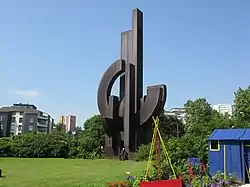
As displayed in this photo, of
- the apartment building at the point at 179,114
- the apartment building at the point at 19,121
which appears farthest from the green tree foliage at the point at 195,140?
the apartment building at the point at 19,121

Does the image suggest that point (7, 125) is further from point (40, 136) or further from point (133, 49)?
point (133, 49)

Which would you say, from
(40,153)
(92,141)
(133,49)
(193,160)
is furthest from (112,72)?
(193,160)

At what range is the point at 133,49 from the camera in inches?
1118

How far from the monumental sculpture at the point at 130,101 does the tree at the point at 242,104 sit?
1626 cm

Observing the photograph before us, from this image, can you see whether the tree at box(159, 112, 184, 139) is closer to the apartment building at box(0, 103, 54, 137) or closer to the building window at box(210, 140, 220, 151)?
the building window at box(210, 140, 220, 151)

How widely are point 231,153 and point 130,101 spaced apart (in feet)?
51.1

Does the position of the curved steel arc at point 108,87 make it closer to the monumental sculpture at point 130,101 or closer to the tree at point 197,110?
the monumental sculpture at point 130,101

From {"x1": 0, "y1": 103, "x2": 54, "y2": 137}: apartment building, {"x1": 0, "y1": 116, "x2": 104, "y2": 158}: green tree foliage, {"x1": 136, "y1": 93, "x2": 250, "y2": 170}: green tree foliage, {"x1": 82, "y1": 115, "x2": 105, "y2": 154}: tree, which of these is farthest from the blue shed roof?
{"x1": 0, "y1": 103, "x2": 54, "y2": 137}: apartment building

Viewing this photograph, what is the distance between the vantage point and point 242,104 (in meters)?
38.7

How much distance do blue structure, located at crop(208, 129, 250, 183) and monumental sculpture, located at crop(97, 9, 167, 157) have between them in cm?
1333

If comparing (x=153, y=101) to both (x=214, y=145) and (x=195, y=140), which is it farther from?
(x=214, y=145)

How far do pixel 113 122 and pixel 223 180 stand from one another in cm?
1750

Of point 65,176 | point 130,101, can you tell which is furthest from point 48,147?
point 65,176

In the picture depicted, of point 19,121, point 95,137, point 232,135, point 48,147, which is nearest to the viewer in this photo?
point 232,135
